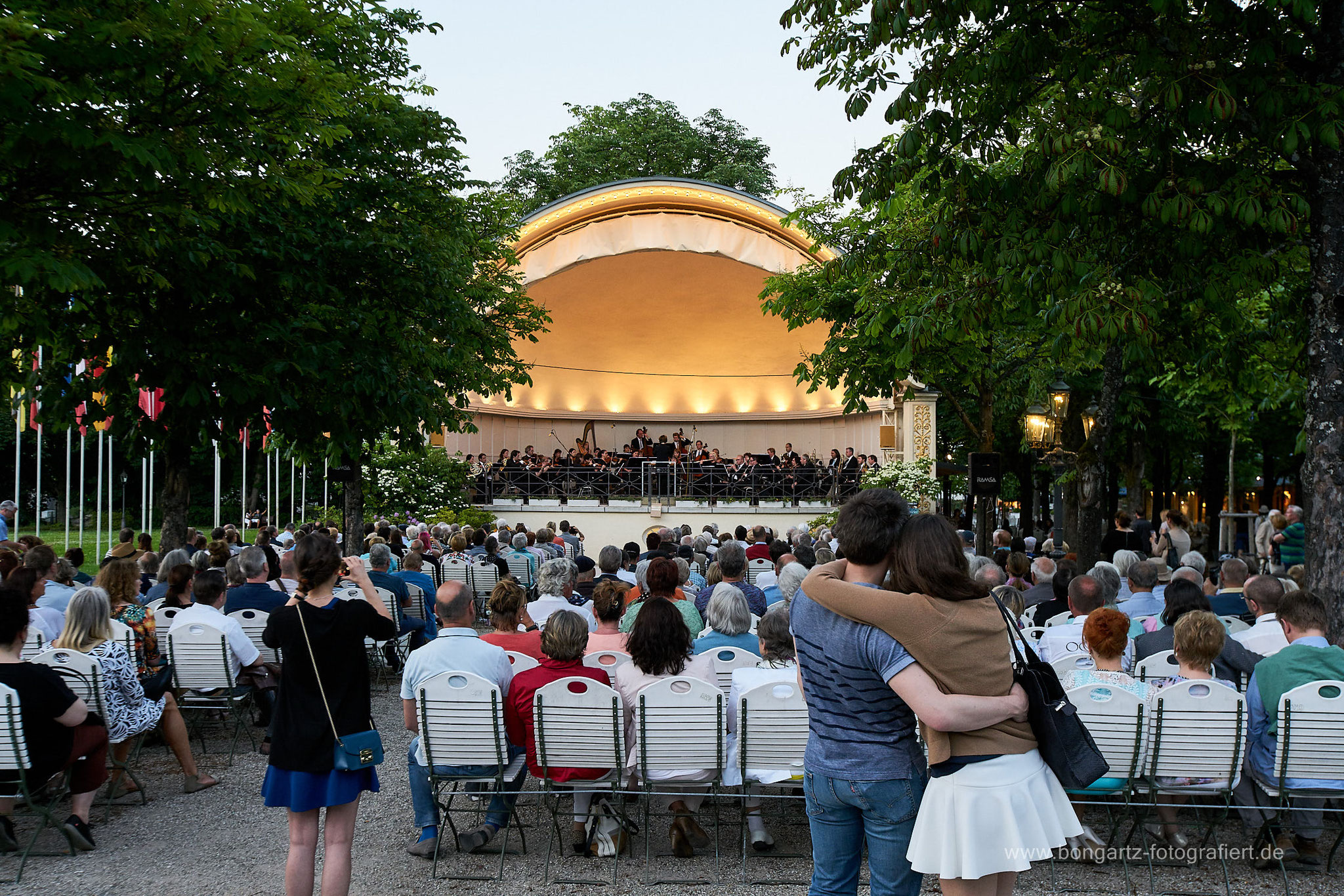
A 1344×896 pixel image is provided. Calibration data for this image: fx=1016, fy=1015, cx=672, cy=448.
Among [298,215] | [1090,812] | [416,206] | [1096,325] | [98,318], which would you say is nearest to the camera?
[1090,812]

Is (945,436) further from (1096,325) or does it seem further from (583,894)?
(583,894)

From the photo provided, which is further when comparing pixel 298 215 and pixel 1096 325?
pixel 298 215

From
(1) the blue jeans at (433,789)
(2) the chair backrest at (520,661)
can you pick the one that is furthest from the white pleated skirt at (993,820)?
(2) the chair backrest at (520,661)

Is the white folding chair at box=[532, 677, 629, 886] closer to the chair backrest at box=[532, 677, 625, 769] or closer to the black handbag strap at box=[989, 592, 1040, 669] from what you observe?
the chair backrest at box=[532, 677, 625, 769]

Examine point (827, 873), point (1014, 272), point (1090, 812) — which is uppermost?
point (1014, 272)

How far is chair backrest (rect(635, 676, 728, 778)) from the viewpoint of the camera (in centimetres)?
420

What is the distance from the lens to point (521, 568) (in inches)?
422

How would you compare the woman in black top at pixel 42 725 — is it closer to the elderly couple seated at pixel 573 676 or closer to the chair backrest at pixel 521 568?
the elderly couple seated at pixel 573 676

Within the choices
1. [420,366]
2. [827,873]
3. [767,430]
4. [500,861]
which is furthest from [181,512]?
[767,430]

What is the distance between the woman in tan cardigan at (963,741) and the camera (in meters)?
2.32

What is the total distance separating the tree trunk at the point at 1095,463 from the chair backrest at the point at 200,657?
825 cm

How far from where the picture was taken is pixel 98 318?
8.38 metres

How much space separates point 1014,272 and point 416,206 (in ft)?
24.0

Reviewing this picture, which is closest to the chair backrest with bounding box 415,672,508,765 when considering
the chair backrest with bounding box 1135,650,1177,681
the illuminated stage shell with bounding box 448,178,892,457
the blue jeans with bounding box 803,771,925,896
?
the blue jeans with bounding box 803,771,925,896
